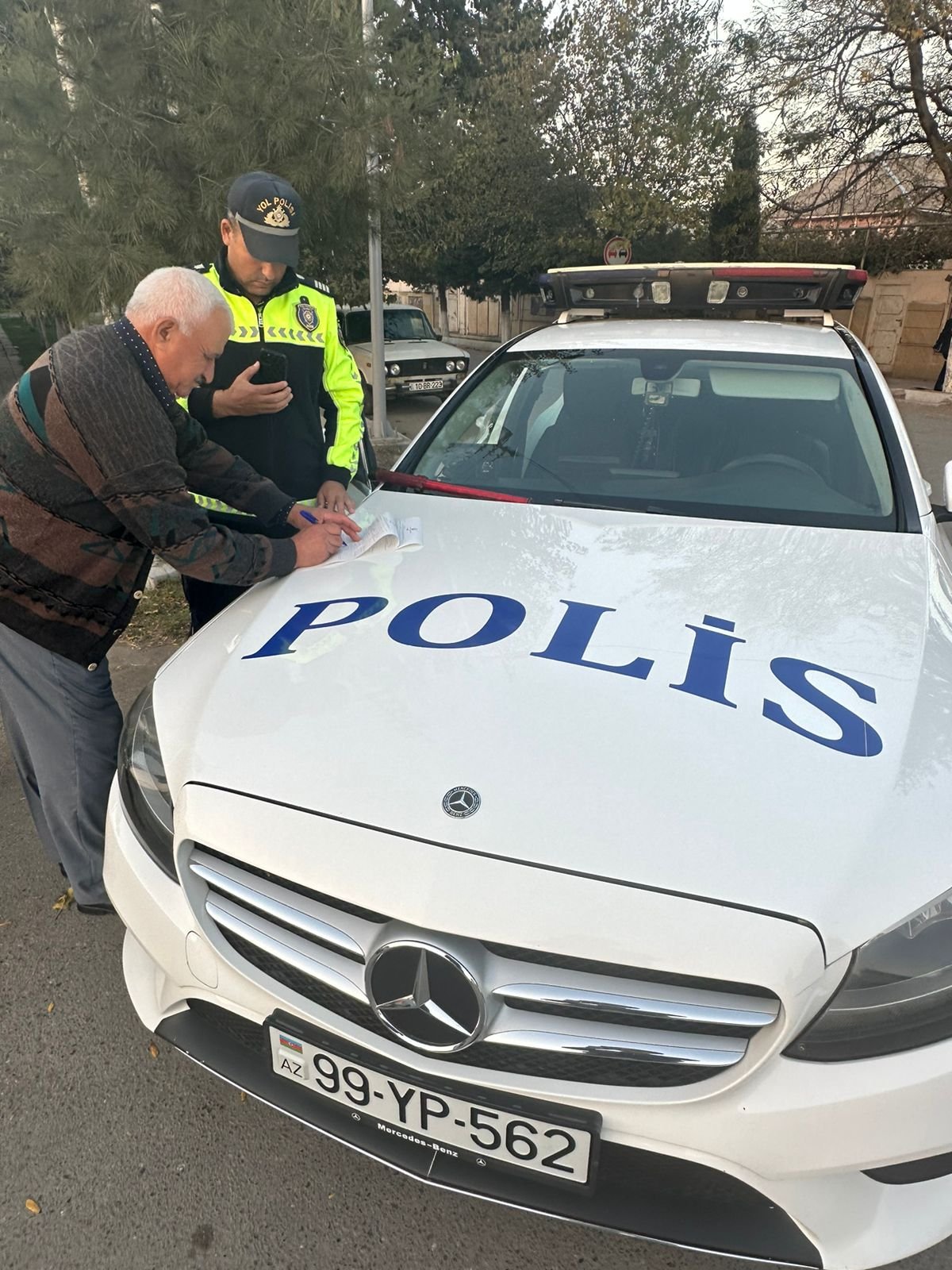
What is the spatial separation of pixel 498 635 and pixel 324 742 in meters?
0.44

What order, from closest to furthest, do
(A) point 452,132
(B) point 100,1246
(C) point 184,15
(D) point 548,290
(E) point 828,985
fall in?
(E) point 828,985 < (B) point 100,1246 < (D) point 548,290 < (C) point 184,15 < (A) point 452,132

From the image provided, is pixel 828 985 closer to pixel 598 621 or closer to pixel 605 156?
pixel 598 621

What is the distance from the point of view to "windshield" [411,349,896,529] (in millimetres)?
2303

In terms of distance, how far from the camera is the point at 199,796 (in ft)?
4.58

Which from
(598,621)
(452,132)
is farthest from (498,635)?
(452,132)

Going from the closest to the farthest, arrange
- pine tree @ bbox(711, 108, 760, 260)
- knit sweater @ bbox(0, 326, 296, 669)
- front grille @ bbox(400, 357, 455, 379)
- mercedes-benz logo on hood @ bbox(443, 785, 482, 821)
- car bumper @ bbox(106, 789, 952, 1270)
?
car bumper @ bbox(106, 789, 952, 1270) < mercedes-benz logo on hood @ bbox(443, 785, 482, 821) < knit sweater @ bbox(0, 326, 296, 669) < front grille @ bbox(400, 357, 455, 379) < pine tree @ bbox(711, 108, 760, 260)

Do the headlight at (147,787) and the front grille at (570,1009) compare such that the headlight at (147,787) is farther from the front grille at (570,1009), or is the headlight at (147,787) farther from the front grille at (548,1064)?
the front grille at (548,1064)

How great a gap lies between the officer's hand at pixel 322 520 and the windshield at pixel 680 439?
462mm

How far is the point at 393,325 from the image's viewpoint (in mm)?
13203

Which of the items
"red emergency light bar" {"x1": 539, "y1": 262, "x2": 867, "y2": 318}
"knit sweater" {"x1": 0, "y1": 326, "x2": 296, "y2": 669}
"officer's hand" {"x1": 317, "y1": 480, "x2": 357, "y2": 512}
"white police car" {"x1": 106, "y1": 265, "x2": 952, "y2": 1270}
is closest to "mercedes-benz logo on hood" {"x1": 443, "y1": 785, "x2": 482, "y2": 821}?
"white police car" {"x1": 106, "y1": 265, "x2": 952, "y2": 1270}

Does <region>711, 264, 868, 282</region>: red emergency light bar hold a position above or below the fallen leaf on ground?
above

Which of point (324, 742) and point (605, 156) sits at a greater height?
point (605, 156)

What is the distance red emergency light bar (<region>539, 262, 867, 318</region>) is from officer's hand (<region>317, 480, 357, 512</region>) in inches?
47.6

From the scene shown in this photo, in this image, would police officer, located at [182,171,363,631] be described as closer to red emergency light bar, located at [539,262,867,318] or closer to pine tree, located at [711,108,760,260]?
red emergency light bar, located at [539,262,867,318]
